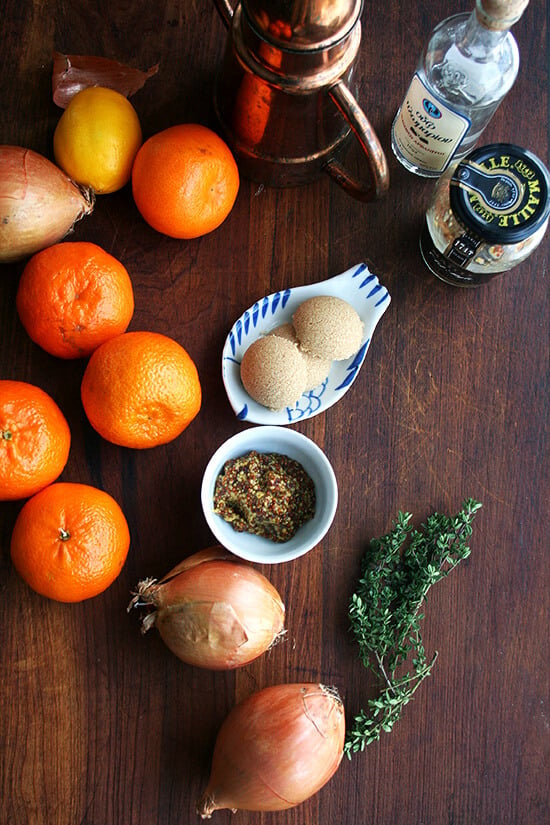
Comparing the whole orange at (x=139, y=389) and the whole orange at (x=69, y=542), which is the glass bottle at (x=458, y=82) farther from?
the whole orange at (x=69, y=542)

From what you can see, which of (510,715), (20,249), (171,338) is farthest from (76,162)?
(510,715)

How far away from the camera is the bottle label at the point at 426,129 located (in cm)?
83

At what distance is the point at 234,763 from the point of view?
0.84 m

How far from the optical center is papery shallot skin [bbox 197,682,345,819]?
0.83m

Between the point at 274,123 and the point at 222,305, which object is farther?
the point at 222,305

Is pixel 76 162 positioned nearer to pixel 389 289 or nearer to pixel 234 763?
pixel 389 289

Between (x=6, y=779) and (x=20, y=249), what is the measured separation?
0.57 metres

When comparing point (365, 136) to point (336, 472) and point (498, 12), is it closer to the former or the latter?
point (498, 12)

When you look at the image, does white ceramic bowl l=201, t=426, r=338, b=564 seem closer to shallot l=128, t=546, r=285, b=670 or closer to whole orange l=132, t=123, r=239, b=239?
shallot l=128, t=546, r=285, b=670

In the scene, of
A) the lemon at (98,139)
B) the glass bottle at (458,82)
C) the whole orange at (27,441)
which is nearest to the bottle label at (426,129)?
the glass bottle at (458,82)

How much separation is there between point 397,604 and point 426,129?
52 cm

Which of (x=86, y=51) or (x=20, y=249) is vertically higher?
(x=86, y=51)

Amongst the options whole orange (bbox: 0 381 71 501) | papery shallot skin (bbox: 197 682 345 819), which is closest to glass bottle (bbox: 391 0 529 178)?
whole orange (bbox: 0 381 71 501)

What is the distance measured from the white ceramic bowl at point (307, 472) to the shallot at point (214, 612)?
0.08 feet
